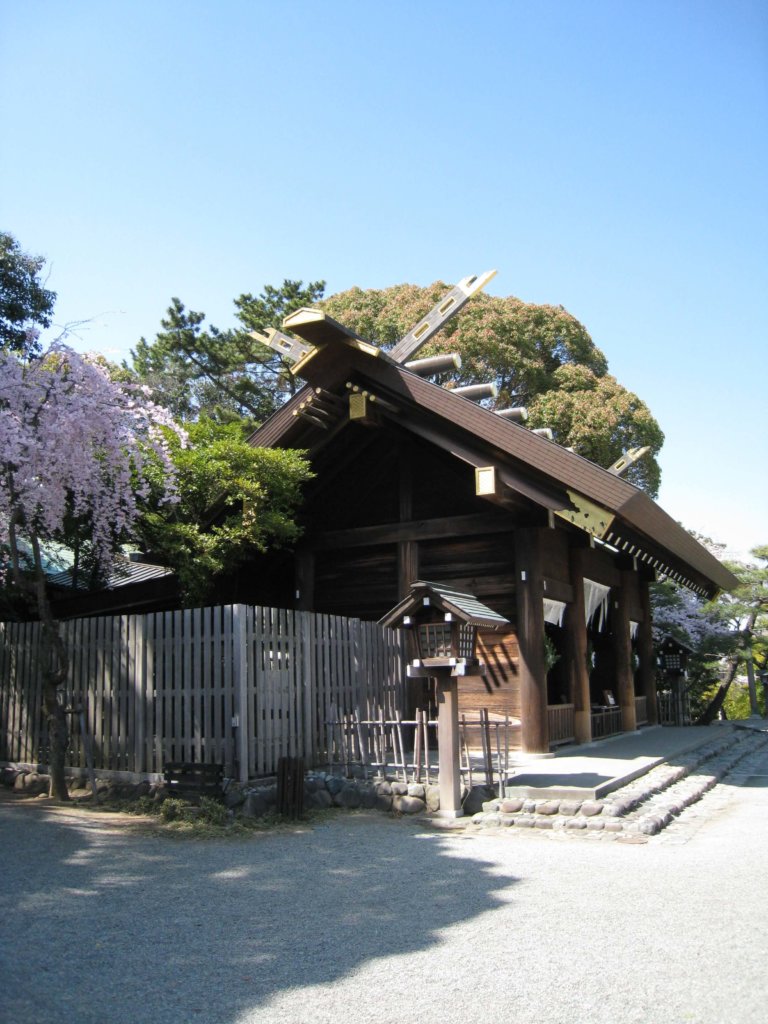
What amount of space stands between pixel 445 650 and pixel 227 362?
22.8 meters

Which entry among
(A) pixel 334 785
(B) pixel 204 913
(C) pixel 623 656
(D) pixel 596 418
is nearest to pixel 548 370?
(D) pixel 596 418

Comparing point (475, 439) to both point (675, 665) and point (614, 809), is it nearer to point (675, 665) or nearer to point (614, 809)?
point (614, 809)

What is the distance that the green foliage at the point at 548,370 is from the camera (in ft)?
77.6

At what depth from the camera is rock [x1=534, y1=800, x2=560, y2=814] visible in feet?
27.9

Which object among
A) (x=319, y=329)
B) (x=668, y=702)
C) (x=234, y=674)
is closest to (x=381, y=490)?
(x=319, y=329)

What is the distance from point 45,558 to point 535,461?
1145 cm

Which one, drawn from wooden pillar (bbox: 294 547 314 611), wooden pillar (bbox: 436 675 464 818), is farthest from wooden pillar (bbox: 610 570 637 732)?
wooden pillar (bbox: 436 675 464 818)

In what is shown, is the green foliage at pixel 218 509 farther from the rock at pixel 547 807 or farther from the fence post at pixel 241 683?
the rock at pixel 547 807

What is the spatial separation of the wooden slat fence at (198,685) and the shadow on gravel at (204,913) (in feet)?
4.49

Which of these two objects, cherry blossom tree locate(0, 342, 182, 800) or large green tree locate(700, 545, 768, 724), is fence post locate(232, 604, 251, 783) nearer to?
cherry blossom tree locate(0, 342, 182, 800)

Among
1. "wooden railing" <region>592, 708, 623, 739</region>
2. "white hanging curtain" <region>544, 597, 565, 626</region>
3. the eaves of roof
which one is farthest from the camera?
"wooden railing" <region>592, 708, 623, 739</region>

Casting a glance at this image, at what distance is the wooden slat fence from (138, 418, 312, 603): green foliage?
172 centimetres

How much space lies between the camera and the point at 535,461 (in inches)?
435

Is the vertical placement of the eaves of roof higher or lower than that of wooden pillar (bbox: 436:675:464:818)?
higher
